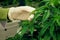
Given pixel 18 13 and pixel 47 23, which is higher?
pixel 47 23

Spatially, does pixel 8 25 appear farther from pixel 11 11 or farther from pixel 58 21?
pixel 58 21

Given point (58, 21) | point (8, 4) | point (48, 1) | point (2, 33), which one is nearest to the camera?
point (58, 21)

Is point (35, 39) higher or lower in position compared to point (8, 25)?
higher

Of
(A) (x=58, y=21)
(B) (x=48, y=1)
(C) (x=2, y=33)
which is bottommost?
(C) (x=2, y=33)

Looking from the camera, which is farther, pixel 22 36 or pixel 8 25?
pixel 8 25

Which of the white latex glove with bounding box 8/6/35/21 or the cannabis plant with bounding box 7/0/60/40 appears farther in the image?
the white latex glove with bounding box 8/6/35/21

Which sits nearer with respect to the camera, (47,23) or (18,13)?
(47,23)

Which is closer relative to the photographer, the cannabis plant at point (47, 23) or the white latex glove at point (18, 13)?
the cannabis plant at point (47, 23)

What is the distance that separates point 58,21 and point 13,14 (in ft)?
5.79

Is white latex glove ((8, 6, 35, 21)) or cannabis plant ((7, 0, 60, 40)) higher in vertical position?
cannabis plant ((7, 0, 60, 40))

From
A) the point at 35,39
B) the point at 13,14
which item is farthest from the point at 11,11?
the point at 35,39

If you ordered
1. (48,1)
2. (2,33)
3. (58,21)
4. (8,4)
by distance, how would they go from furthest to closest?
(8,4), (2,33), (48,1), (58,21)

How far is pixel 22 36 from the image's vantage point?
1.75 m

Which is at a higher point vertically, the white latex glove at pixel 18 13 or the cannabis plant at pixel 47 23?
the cannabis plant at pixel 47 23
